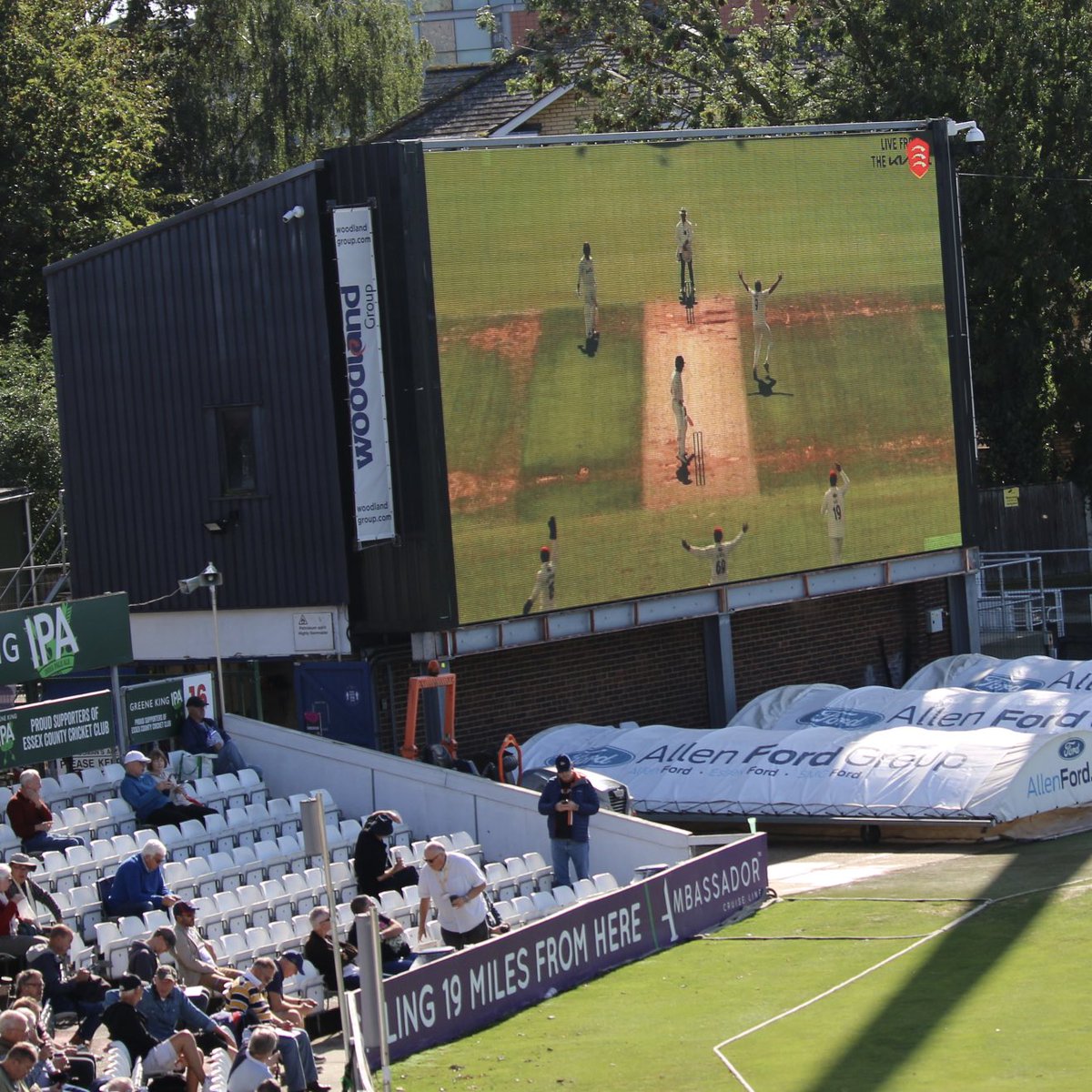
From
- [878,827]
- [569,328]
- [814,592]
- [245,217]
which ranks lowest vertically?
[878,827]

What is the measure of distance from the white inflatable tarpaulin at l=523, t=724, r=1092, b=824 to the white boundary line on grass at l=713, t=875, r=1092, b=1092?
2900 millimetres

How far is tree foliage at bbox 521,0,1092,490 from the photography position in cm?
4122

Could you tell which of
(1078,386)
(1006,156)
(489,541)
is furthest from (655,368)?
(1078,386)

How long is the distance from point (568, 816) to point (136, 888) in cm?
457

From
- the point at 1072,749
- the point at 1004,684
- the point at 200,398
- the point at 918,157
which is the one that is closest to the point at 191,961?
the point at 1072,749

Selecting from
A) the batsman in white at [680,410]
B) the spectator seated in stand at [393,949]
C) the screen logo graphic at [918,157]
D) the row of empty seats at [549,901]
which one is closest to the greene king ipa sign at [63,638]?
the row of empty seats at [549,901]

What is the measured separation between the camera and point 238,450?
25750 millimetres

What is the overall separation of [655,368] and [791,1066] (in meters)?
14.5

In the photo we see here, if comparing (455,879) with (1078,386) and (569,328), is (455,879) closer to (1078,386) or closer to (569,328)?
(569,328)

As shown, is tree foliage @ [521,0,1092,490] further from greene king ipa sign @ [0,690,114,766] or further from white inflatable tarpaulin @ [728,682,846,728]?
greene king ipa sign @ [0,690,114,766]

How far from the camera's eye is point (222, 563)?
25781mm

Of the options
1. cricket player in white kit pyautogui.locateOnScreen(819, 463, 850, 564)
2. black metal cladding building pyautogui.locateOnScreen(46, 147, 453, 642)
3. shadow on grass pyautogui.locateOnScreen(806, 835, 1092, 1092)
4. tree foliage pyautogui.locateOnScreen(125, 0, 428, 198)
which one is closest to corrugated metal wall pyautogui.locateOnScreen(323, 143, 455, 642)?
black metal cladding building pyautogui.locateOnScreen(46, 147, 453, 642)

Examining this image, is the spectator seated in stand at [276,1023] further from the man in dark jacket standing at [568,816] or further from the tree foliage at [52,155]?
the tree foliage at [52,155]

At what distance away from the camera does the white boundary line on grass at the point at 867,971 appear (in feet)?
46.0
